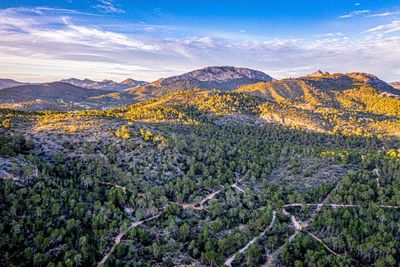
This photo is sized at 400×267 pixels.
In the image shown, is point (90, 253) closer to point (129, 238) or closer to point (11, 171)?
point (129, 238)

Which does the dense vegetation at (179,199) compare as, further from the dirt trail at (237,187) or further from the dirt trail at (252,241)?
the dirt trail at (237,187)

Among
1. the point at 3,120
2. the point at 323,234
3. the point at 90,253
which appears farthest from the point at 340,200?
the point at 3,120

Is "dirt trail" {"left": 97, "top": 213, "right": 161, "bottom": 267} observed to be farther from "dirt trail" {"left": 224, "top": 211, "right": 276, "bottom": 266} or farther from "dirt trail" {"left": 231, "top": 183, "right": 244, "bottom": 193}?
"dirt trail" {"left": 231, "top": 183, "right": 244, "bottom": 193}

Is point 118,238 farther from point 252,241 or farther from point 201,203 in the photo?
point 252,241

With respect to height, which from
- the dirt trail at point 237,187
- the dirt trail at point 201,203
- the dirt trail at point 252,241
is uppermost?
the dirt trail at point 237,187

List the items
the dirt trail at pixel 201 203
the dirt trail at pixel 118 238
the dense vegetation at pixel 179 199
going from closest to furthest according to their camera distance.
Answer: the dirt trail at pixel 118 238 < the dense vegetation at pixel 179 199 < the dirt trail at pixel 201 203

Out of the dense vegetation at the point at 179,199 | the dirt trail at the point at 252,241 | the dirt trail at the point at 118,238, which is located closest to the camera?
the dirt trail at the point at 118,238

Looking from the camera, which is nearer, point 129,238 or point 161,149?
point 129,238


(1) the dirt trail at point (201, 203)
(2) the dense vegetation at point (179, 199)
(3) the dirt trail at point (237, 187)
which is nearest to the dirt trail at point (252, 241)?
(2) the dense vegetation at point (179, 199)

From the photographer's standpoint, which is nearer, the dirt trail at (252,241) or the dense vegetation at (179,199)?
the dense vegetation at (179,199)

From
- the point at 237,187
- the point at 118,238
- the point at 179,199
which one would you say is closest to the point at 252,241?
the point at 179,199

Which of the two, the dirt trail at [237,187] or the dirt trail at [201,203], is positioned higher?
the dirt trail at [237,187]
